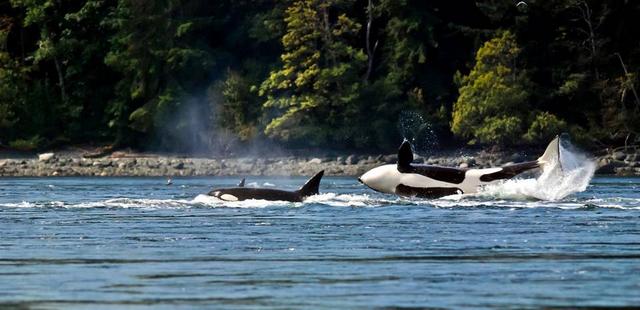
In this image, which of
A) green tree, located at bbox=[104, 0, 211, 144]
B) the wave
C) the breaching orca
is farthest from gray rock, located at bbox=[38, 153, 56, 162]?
the breaching orca

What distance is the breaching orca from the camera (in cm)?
4238

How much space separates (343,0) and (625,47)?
12.9 m

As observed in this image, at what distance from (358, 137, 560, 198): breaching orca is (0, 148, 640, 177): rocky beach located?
1318 inches

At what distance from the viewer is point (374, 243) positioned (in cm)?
3003

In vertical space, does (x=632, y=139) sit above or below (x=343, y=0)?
below

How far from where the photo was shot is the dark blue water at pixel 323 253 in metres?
22.0

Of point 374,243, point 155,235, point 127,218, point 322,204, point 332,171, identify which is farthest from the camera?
point 332,171

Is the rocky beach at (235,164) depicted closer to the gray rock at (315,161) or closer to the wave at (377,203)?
the gray rock at (315,161)


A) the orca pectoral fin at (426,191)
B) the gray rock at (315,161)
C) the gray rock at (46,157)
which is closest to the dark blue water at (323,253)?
the orca pectoral fin at (426,191)

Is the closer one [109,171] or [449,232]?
[449,232]

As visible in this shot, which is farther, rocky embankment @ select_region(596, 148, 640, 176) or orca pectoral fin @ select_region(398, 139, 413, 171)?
rocky embankment @ select_region(596, 148, 640, 176)

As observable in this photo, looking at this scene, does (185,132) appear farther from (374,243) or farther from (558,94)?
A: (374,243)

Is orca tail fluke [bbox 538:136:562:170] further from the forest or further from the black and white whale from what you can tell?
the forest

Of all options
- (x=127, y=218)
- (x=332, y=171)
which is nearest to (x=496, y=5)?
(x=332, y=171)
